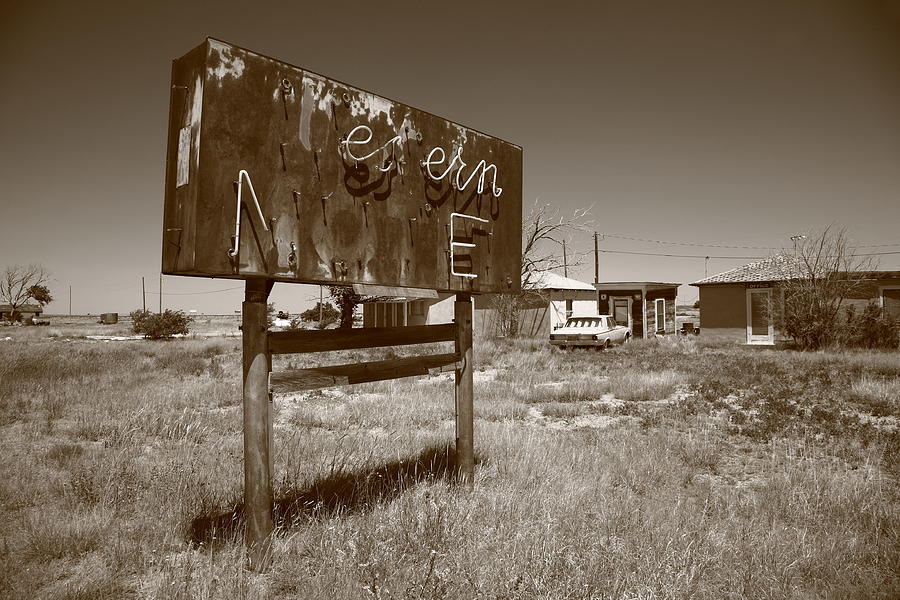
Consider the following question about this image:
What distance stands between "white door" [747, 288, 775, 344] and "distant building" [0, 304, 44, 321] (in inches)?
2903

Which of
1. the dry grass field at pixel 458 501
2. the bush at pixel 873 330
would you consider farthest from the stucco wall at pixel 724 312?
the dry grass field at pixel 458 501

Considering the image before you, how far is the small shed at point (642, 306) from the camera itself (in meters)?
30.0

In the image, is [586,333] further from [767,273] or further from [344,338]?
[344,338]

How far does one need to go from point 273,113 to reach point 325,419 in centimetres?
615

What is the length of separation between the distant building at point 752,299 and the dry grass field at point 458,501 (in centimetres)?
1559

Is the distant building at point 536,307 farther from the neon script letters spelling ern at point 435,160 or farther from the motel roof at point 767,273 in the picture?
the neon script letters spelling ern at point 435,160

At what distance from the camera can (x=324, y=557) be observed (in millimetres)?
3193

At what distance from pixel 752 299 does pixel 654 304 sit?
628 centimetres

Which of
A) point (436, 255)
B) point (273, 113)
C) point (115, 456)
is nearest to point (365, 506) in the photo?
point (436, 255)

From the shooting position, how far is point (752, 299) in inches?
969

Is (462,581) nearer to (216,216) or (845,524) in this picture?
(216,216)

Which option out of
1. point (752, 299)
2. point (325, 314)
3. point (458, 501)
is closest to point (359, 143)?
point (458, 501)

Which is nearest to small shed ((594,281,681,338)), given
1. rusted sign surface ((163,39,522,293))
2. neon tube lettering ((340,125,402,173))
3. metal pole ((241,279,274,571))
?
rusted sign surface ((163,39,522,293))

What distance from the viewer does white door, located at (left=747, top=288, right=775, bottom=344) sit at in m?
23.9
